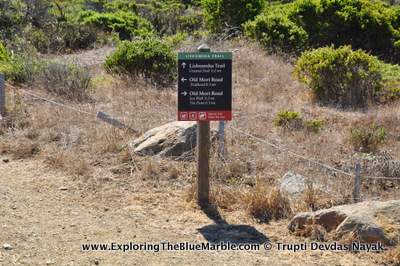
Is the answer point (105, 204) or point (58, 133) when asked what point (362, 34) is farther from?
point (105, 204)

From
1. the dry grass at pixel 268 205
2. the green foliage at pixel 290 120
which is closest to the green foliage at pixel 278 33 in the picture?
the green foliage at pixel 290 120

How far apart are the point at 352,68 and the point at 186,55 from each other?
19.7ft

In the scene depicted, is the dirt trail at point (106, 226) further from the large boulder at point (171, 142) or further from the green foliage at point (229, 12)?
the green foliage at point (229, 12)

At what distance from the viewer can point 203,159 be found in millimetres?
4957

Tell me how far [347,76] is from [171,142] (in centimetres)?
500

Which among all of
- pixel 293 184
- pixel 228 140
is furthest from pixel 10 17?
pixel 293 184

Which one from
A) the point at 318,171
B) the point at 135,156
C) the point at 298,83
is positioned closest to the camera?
the point at 318,171

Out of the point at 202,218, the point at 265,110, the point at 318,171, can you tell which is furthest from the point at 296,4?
the point at 202,218

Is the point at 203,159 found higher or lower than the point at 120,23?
lower

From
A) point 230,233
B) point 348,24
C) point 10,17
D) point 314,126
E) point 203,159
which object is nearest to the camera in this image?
point 230,233

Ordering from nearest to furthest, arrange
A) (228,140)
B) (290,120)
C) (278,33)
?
(228,140), (290,120), (278,33)

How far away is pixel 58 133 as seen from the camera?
23.1ft

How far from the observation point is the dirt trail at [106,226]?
12.7ft

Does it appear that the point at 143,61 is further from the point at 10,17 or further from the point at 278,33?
the point at 10,17
